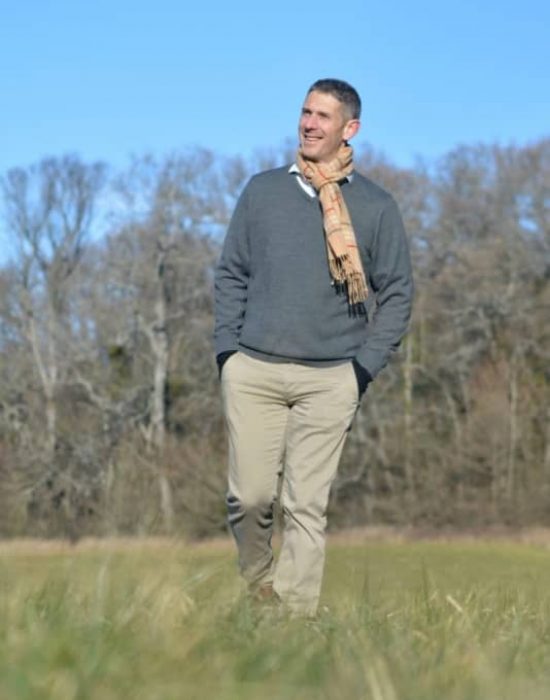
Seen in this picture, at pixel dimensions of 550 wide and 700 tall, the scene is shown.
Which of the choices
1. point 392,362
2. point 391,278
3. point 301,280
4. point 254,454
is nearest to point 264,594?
point 254,454

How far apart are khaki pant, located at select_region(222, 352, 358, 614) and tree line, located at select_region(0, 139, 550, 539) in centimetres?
4247

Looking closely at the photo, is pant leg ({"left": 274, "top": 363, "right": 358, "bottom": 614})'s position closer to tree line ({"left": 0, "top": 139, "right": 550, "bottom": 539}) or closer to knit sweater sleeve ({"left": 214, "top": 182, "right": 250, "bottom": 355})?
knit sweater sleeve ({"left": 214, "top": 182, "right": 250, "bottom": 355})

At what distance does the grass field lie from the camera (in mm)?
3121

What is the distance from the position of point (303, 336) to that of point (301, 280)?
0.25 meters

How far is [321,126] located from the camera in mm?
6258

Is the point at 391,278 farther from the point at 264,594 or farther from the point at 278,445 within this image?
the point at 264,594

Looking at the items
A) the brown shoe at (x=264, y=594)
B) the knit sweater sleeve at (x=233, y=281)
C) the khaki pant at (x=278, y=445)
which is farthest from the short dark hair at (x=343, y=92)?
the brown shoe at (x=264, y=594)

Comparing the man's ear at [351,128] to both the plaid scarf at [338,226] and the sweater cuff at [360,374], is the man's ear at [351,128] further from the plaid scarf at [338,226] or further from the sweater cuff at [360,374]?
the sweater cuff at [360,374]

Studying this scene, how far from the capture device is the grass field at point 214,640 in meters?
3.12

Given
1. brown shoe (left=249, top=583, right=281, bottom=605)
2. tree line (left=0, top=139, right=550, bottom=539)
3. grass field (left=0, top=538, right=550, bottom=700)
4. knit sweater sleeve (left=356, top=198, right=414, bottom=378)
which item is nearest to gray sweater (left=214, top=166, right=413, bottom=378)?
knit sweater sleeve (left=356, top=198, right=414, bottom=378)

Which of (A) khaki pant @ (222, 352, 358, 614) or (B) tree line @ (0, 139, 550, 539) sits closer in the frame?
(A) khaki pant @ (222, 352, 358, 614)

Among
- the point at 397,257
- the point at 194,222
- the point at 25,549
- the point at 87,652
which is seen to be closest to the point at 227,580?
the point at 25,549

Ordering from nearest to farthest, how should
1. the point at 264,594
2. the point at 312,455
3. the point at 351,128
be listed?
the point at 264,594, the point at 312,455, the point at 351,128

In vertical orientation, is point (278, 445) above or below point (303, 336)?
below
